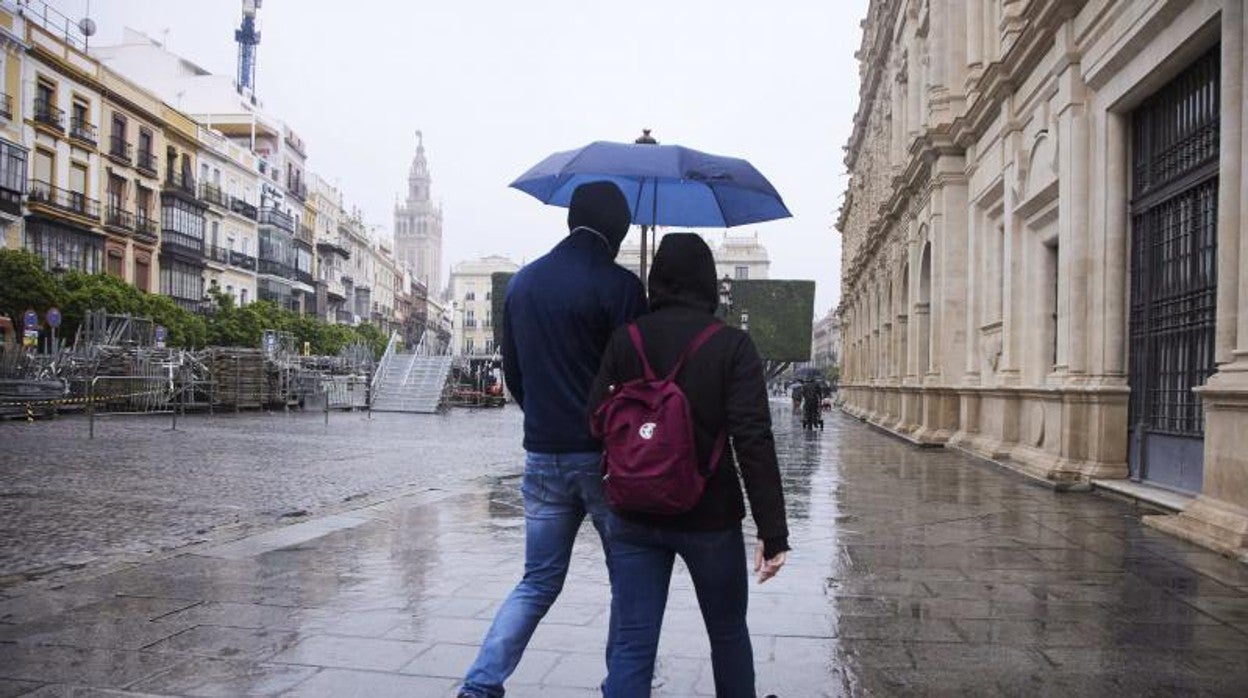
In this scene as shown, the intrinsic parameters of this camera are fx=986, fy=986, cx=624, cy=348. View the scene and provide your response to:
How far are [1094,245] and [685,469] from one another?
31.8ft

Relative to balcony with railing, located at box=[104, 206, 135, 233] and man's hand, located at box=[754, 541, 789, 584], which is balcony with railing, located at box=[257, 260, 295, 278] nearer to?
balcony with railing, located at box=[104, 206, 135, 233]

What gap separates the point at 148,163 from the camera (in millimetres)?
43969

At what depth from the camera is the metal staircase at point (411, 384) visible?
35719 mm

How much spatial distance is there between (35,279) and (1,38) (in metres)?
9.37

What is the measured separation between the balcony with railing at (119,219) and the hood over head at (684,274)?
4327 cm

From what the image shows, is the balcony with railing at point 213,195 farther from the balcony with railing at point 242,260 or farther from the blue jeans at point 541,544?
the blue jeans at point 541,544

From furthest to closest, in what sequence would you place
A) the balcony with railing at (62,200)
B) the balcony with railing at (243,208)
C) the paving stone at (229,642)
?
the balcony with railing at (243,208) → the balcony with railing at (62,200) → the paving stone at (229,642)

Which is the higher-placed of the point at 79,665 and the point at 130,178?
the point at 130,178

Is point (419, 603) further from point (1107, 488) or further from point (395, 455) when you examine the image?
point (395, 455)

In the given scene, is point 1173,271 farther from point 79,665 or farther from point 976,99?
point 79,665

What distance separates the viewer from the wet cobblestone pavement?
3961 millimetres

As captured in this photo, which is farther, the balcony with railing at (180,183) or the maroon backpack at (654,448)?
the balcony with railing at (180,183)

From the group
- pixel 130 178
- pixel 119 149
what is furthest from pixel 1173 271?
pixel 130 178

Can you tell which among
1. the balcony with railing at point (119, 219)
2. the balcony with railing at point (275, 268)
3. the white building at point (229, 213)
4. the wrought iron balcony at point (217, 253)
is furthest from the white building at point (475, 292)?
the balcony with railing at point (119, 219)
